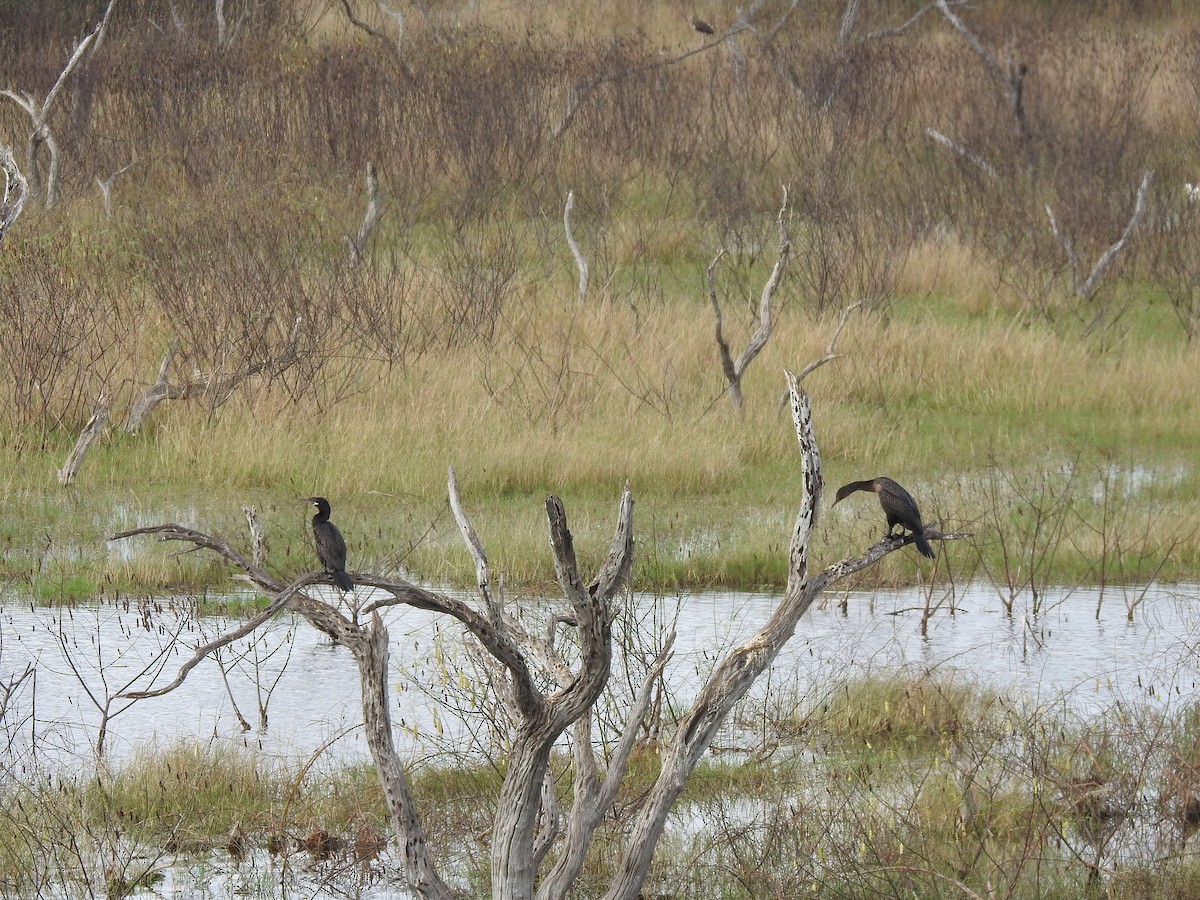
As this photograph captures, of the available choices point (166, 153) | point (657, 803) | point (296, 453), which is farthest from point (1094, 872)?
point (166, 153)

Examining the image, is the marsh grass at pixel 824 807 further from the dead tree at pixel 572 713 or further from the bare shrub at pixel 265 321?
the bare shrub at pixel 265 321

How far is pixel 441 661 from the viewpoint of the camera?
5.92m

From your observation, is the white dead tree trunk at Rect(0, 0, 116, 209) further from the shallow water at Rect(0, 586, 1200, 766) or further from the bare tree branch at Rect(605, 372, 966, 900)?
the bare tree branch at Rect(605, 372, 966, 900)

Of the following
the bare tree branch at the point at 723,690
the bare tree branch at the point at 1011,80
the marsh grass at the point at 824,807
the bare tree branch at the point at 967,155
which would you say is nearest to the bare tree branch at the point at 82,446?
the marsh grass at the point at 824,807

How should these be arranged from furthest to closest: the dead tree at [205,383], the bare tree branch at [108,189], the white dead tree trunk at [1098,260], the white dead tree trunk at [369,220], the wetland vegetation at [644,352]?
the bare tree branch at [108,189], the white dead tree trunk at [1098,260], the white dead tree trunk at [369,220], the dead tree at [205,383], the wetland vegetation at [644,352]

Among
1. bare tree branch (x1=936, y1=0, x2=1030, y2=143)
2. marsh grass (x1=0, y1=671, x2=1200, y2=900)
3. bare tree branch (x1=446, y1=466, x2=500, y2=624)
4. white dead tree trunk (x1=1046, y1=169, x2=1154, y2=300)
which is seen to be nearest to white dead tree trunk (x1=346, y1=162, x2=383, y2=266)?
white dead tree trunk (x1=1046, y1=169, x2=1154, y2=300)

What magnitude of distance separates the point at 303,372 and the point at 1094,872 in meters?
6.83

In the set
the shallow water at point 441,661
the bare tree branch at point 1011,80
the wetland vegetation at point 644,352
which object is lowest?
the shallow water at point 441,661

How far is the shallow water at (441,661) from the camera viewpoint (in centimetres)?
580

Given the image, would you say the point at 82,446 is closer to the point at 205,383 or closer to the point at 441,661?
the point at 205,383

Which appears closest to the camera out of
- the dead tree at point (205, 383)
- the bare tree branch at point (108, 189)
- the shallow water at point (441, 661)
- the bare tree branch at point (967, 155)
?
the shallow water at point (441, 661)

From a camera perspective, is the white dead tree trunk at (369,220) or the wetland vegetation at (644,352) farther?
the white dead tree trunk at (369,220)

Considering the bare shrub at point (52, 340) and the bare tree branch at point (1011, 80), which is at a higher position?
the bare tree branch at point (1011, 80)

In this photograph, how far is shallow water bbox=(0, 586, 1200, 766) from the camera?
580 cm
